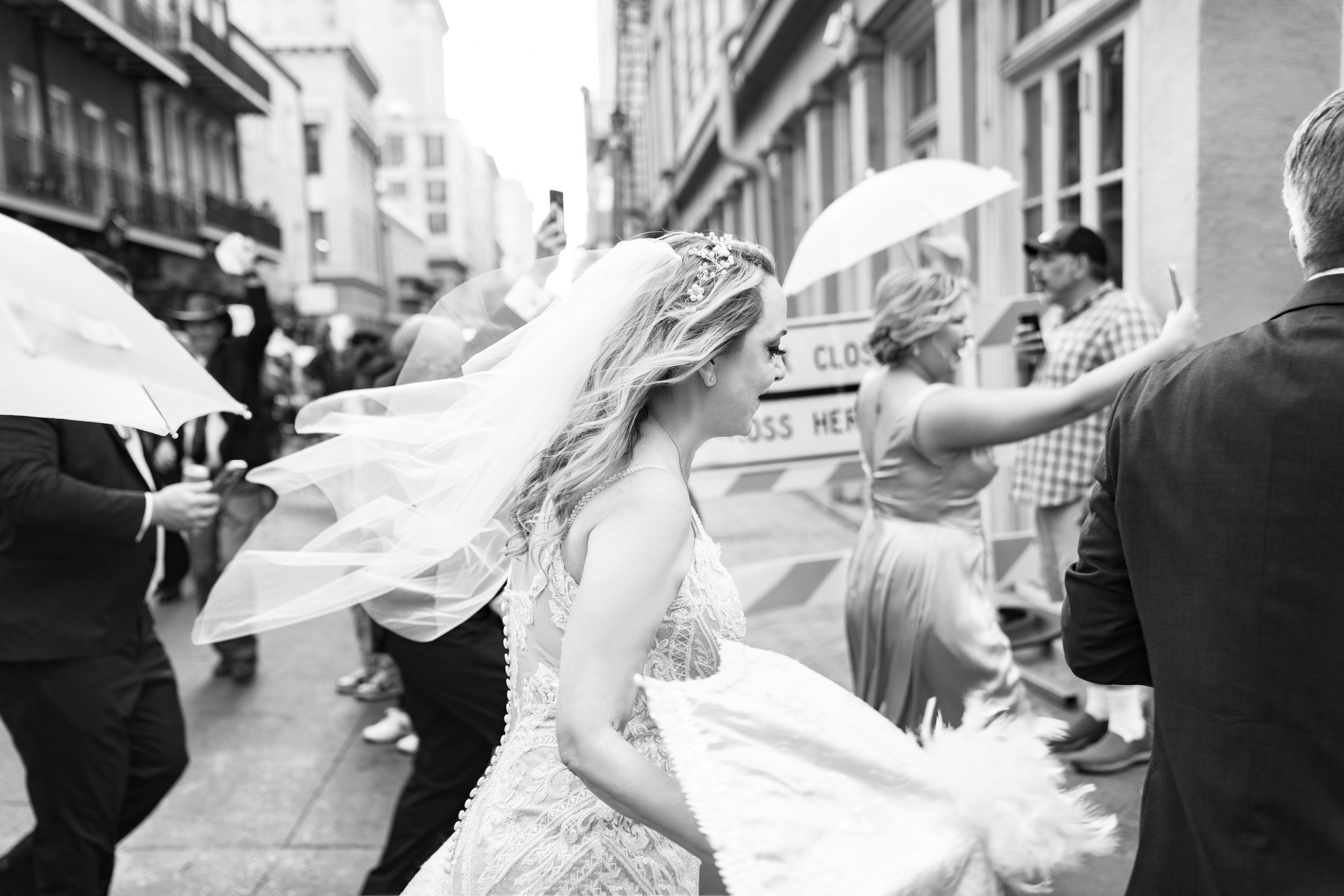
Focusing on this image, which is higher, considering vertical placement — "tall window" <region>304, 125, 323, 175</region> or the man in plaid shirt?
"tall window" <region>304, 125, 323, 175</region>

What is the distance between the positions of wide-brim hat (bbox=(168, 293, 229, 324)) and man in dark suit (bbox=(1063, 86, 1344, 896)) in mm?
5774

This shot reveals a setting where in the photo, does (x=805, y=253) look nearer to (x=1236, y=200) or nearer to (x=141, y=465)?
(x=1236, y=200)

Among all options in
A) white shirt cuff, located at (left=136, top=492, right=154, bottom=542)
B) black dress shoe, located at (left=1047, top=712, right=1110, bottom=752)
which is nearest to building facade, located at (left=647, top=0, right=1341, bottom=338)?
black dress shoe, located at (left=1047, top=712, right=1110, bottom=752)

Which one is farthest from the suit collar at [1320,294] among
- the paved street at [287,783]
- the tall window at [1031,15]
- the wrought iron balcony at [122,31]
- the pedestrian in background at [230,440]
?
the wrought iron balcony at [122,31]

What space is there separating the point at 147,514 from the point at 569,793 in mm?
1856

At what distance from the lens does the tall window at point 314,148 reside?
54.8m

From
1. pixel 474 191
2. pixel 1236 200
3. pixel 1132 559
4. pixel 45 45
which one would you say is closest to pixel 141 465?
pixel 1132 559

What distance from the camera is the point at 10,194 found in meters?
19.8

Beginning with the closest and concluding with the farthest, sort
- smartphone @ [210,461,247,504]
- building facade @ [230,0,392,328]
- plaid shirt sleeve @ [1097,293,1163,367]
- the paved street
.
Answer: smartphone @ [210,461,247,504] → the paved street → plaid shirt sleeve @ [1097,293,1163,367] → building facade @ [230,0,392,328]

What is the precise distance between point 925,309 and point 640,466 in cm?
192

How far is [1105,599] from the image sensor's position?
1.67 meters

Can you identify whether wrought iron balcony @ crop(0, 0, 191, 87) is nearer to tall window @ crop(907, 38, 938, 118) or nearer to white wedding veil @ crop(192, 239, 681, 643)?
tall window @ crop(907, 38, 938, 118)

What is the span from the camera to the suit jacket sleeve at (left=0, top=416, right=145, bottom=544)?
283 cm

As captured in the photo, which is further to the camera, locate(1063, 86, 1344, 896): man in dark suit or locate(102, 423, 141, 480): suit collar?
locate(102, 423, 141, 480): suit collar
